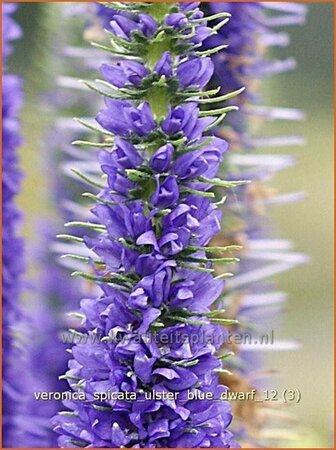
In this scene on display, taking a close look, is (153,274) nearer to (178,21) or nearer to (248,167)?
(178,21)

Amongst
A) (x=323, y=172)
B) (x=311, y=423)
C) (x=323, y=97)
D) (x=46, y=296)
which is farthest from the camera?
(x=323, y=172)

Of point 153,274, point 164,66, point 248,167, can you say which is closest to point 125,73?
point 164,66

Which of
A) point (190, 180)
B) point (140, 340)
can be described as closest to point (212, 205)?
point (190, 180)

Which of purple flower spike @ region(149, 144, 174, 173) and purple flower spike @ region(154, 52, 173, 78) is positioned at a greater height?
purple flower spike @ region(154, 52, 173, 78)

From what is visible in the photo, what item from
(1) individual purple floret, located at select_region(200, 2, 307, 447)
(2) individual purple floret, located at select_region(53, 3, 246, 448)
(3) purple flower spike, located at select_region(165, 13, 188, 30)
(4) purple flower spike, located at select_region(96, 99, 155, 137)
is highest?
(1) individual purple floret, located at select_region(200, 2, 307, 447)

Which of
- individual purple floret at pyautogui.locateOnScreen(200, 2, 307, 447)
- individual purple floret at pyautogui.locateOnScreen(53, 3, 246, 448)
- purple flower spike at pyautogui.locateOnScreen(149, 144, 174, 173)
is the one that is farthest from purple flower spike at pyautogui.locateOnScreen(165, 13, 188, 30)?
individual purple floret at pyautogui.locateOnScreen(200, 2, 307, 447)

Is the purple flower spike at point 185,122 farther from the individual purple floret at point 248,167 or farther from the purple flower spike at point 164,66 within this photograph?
the individual purple floret at point 248,167

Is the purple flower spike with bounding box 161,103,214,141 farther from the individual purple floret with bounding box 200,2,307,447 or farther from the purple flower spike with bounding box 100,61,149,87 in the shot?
the individual purple floret with bounding box 200,2,307,447

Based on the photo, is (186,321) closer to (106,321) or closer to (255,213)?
(106,321)
